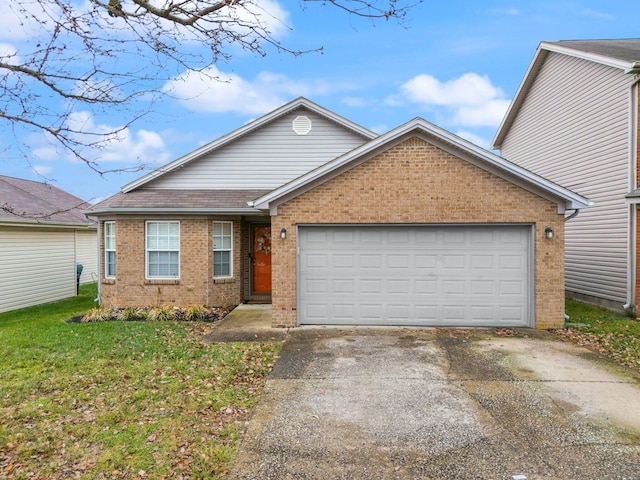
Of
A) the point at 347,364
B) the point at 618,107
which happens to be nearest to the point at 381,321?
the point at 347,364

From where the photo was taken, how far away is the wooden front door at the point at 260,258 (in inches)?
516

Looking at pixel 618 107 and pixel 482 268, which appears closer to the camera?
pixel 482 268

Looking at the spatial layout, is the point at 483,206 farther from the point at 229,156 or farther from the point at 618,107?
the point at 229,156

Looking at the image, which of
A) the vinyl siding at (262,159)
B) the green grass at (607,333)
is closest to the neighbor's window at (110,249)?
the vinyl siding at (262,159)

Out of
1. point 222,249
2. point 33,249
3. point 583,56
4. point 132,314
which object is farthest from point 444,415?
point 33,249

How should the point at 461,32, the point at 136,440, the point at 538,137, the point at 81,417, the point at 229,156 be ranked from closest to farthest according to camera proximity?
the point at 136,440 < the point at 81,417 < the point at 461,32 < the point at 229,156 < the point at 538,137

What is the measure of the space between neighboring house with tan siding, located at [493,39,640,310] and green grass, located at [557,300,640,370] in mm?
798

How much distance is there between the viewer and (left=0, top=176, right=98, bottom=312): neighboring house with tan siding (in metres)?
13.1

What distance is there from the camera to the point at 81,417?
502 cm

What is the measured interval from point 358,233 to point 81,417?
6.35 meters

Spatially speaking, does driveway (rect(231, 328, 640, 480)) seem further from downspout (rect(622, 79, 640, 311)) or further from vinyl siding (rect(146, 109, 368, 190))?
vinyl siding (rect(146, 109, 368, 190))

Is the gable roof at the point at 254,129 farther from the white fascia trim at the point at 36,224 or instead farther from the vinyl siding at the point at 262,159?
the white fascia trim at the point at 36,224

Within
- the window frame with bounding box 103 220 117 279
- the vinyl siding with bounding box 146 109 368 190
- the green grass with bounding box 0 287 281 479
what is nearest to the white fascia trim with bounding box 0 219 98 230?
the window frame with bounding box 103 220 117 279

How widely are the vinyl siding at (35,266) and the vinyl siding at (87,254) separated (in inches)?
119
